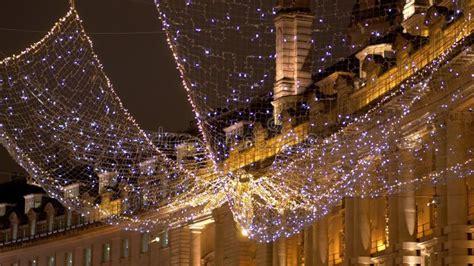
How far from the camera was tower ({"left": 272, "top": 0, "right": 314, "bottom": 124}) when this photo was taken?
6175cm

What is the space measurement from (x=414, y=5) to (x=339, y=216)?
33.3 feet

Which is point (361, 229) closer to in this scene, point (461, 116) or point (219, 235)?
point (461, 116)

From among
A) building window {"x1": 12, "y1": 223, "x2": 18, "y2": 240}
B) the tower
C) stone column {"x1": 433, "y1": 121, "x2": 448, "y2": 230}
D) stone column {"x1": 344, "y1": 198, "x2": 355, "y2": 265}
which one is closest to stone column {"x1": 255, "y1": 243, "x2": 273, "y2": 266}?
the tower

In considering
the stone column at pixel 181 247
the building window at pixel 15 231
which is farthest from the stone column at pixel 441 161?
the building window at pixel 15 231

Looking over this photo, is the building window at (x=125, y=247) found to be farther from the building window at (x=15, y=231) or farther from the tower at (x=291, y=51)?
the tower at (x=291, y=51)

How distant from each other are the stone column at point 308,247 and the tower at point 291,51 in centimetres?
532

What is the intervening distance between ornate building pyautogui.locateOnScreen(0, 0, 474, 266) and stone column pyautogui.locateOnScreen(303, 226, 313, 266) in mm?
79

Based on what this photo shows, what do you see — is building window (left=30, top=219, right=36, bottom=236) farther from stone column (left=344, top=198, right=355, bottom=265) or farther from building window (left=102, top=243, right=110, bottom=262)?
stone column (left=344, top=198, right=355, bottom=265)

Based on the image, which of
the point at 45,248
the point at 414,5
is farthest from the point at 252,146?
the point at 45,248

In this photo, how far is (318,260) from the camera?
2259 inches

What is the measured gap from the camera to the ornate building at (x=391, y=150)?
145 feet

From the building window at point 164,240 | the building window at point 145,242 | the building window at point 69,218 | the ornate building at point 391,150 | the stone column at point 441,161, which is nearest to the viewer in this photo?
the ornate building at point 391,150

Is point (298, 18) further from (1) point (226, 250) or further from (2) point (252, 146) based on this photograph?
(1) point (226, 250)

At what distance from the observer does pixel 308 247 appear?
5878 centimetres
